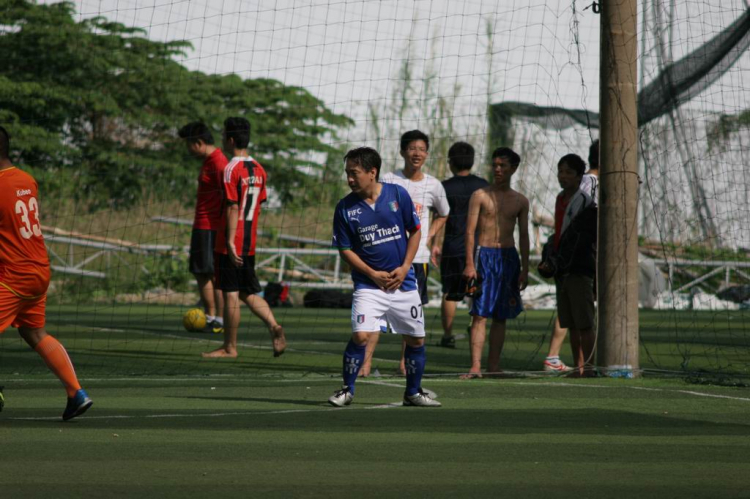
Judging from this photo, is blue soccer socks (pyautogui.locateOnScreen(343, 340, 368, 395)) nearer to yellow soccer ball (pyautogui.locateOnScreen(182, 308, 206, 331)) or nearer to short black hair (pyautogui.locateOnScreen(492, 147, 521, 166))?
short black hair (pyautogui.locateOnScreen(492, 147, 521, 166))

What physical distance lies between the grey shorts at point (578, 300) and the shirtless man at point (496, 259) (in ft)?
1.42

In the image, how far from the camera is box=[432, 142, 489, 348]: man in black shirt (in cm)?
1121

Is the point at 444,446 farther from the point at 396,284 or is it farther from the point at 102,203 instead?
the point at 102,203

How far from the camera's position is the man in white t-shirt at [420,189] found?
958cm

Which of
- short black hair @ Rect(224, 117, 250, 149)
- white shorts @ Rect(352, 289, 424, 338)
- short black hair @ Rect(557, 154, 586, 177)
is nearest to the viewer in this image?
white shorts @ Rect(352, 289, 424, 338)

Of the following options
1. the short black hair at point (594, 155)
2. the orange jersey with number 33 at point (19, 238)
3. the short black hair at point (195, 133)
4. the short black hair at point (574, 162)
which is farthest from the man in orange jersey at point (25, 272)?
the short black hair at point (195, 133)

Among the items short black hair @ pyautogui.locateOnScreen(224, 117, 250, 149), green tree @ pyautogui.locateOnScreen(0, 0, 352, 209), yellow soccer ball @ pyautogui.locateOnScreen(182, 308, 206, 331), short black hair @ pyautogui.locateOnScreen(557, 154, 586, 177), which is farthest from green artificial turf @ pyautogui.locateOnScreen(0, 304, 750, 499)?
green tree @ pyautogui.locateOnScreen(0, 0, 352, 209)

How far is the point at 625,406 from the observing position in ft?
24.1

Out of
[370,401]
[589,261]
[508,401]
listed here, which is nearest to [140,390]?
[370,401]

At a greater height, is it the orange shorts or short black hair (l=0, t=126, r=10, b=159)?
short black hair (l=0, t=126, r=10, b=159)

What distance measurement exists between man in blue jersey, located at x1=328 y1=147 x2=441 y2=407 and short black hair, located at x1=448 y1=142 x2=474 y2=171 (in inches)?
147

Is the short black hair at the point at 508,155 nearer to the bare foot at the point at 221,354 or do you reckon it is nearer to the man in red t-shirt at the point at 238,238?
the man in red t-shirt at the point at 238,238

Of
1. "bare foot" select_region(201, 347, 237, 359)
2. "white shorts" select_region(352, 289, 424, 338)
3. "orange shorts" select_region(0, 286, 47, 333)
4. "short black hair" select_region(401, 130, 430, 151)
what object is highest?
"short black hair" select_region(401, 130, 430, 151)

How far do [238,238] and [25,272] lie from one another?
456 cm
